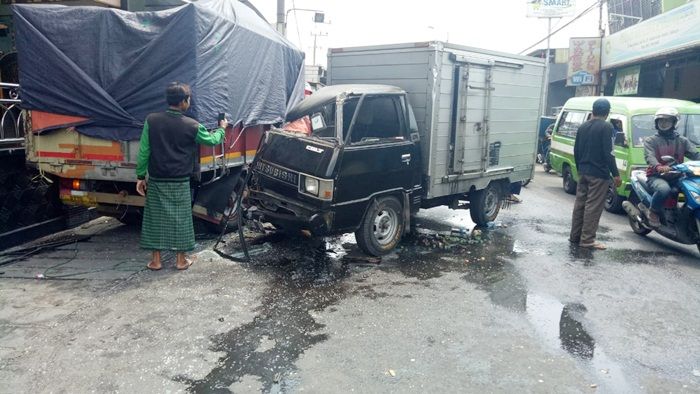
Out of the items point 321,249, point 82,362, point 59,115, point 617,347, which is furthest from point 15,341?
point 617,347

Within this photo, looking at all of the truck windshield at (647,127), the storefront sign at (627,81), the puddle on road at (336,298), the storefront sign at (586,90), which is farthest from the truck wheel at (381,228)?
the storefront sign at (586,90)

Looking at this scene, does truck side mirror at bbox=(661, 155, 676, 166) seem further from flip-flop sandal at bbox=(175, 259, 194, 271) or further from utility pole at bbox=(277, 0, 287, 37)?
utility pole at bbox=(277, 0, 287, 37)

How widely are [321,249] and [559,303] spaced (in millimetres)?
2919

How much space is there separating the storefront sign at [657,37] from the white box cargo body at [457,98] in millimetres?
8770

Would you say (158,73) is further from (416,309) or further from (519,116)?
(519,116)

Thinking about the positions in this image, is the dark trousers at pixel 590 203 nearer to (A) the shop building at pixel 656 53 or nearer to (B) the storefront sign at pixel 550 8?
(A) the shop building at pixel 656 53

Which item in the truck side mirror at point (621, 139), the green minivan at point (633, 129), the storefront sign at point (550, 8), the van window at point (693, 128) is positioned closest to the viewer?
the green minivan at point (633, 129)

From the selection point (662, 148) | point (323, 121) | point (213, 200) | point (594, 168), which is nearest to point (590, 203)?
point (594, 168)

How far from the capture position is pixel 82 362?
3727 mm

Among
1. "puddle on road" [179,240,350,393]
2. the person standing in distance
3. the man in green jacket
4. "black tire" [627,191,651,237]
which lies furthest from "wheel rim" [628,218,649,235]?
the man in green jacket

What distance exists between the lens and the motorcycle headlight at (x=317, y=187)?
561cm

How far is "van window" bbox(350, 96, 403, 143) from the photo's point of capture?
236 inches

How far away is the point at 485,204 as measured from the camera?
27.0 ft

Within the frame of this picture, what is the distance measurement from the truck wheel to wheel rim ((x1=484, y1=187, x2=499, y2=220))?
2.24m
